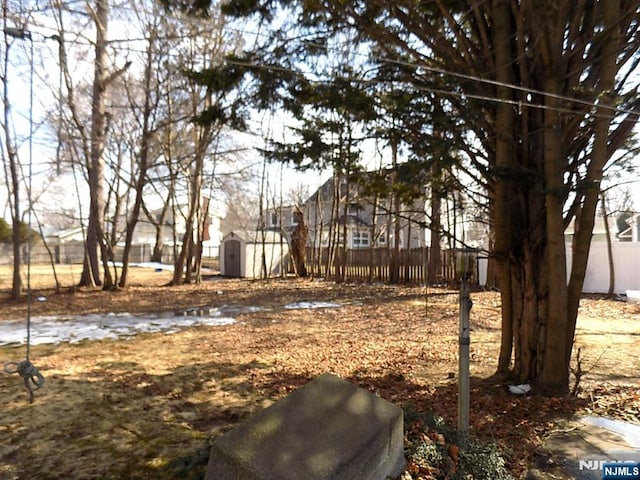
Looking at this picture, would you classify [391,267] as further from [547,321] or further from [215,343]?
[547,321]

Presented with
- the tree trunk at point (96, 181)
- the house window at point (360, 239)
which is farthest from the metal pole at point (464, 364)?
the house window at point (360, 239)

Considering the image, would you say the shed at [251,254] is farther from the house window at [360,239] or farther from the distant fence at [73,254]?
the house window at [360,239]

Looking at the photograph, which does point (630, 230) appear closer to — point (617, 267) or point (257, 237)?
point (617, 267)

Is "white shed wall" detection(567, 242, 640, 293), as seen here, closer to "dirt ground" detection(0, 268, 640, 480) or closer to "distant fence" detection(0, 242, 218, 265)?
"dirt ground" detection(0, 268, 640, 480)

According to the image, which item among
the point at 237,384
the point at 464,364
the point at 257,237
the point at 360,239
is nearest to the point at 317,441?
the point at 464,364

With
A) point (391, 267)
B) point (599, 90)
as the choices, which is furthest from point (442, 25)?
point (391, 267)

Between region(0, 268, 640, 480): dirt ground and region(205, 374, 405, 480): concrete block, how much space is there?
0.69 metres

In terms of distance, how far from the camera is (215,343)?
6.33m

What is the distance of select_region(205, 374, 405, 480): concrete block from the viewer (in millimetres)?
1958

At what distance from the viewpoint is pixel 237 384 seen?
4406mm

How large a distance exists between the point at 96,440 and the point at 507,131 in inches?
169

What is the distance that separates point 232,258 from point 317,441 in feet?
63.1

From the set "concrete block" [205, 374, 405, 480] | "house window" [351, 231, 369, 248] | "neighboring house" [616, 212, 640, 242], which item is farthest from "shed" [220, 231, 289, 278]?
"concrete block" [205, 374, 405, 480]

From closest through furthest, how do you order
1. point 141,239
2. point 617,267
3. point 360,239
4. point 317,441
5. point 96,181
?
point 317,441, point 617,267, point 96,181, point 360,239, point 141,239
